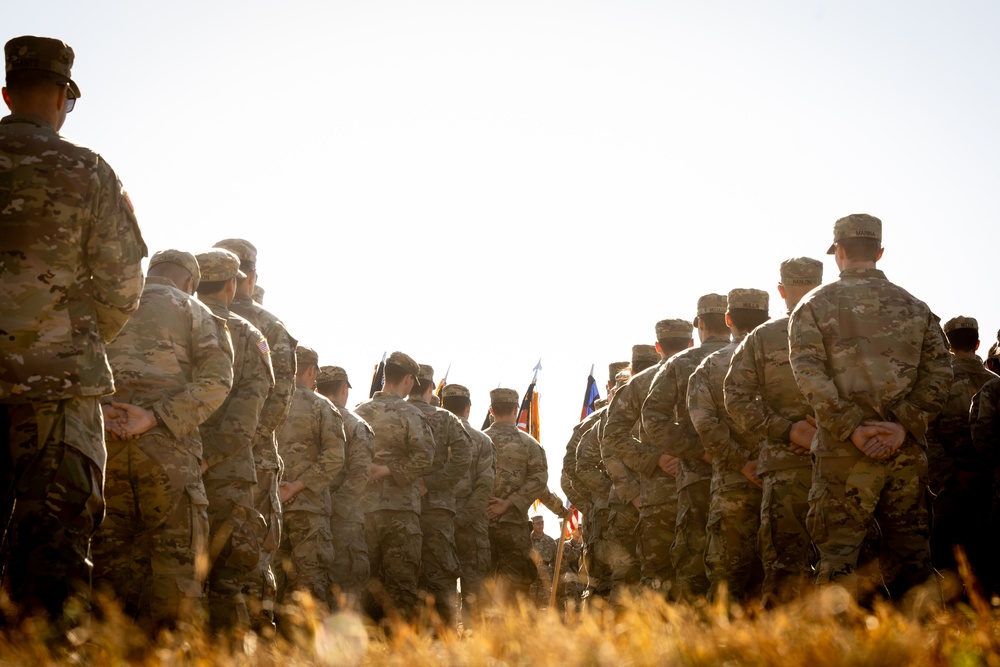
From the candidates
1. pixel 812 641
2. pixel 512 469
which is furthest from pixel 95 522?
pixel 512 469

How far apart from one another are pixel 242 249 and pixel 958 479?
7.22 meters

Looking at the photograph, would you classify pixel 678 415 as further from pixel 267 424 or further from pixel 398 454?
pixel 398 454

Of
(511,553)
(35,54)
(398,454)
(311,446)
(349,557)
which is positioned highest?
(35,54)

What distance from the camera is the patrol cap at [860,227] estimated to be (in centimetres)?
631

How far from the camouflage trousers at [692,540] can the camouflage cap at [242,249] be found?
4197mm

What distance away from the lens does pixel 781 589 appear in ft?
21.3

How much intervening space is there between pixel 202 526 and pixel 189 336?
3.72 ft

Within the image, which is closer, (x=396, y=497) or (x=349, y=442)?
(x=349, y=442)

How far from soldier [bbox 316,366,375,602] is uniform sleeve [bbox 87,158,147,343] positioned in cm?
546

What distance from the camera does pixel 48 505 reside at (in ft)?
12.7

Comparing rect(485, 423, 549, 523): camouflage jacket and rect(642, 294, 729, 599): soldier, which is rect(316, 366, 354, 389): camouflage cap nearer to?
rect(485, 423, 549, 523): camouflage jacket


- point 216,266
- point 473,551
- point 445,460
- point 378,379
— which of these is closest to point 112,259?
point 216,266

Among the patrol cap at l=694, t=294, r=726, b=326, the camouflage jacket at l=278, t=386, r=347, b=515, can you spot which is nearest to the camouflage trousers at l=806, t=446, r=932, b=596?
the patrol cap at l=694, t=294, r=726, b=326

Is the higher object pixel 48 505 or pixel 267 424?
pixel 267 424
